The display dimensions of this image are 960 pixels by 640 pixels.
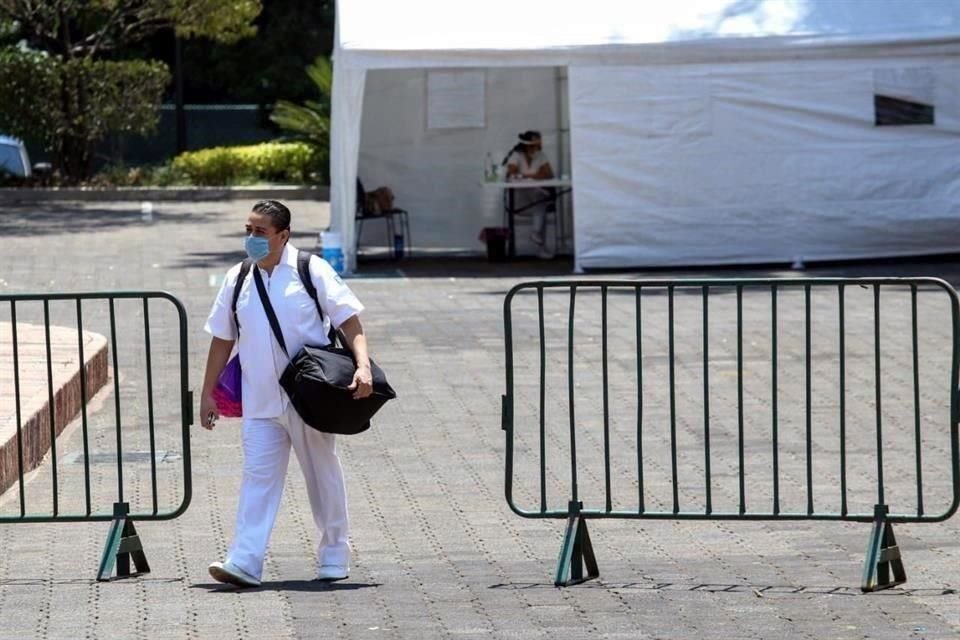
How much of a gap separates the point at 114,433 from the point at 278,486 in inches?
148

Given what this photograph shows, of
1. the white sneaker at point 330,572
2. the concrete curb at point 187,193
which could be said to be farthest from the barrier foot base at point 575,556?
the concrete curb at point 187,193

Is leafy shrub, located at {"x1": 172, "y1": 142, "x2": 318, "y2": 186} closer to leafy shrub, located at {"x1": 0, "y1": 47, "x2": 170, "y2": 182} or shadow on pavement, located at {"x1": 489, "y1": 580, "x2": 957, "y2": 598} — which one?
leafy shrub, located at {"x1": 0, "y1": 47, "x2": 170, "y2": 182}

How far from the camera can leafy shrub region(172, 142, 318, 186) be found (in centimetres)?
3055

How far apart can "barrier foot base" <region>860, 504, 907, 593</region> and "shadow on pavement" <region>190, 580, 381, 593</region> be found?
185 centimetres

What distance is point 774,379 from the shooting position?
7223 mm

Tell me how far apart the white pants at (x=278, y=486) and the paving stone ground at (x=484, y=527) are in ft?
0.55

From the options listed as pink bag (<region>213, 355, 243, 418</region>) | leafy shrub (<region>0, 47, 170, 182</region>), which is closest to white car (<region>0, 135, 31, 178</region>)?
leafy shrub (<region>0, 47, 170, 182</region>)

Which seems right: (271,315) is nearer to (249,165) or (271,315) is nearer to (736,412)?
(736,412)

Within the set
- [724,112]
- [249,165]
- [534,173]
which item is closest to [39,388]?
[724,112]

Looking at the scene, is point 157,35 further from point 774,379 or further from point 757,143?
point 774,379

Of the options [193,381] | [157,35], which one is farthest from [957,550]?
[157,35]

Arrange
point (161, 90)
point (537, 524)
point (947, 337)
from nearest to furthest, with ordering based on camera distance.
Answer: point (537, 524) < point (947, 337) < point (161, 90)

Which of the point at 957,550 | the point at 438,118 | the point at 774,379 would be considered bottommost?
the point at 957,550

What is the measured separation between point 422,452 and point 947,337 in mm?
5449
